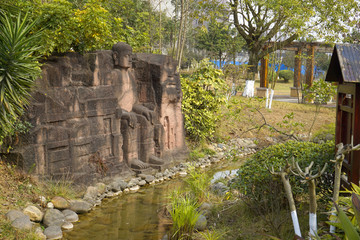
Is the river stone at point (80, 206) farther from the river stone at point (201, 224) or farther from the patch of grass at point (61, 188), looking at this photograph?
the river stone at point (201, 224)

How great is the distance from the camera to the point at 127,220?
27.6 ft

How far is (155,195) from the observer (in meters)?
10.1

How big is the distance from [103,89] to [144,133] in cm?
209

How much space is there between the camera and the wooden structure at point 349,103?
5.62 metres

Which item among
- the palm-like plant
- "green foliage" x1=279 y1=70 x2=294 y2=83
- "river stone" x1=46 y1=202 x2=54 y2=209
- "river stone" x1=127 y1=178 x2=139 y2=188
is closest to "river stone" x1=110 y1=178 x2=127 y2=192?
"river stone" x1=127 y1=178 x2=139 y2=188

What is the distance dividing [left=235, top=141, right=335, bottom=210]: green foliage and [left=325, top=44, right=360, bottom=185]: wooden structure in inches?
20.7

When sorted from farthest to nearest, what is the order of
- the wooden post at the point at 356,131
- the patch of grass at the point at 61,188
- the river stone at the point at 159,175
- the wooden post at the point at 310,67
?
1. the wooden post at the point at 310,67
2. the river stone at the point at 159,175
3. the patch of grass at the point at 61,188
4. the wooden post at the point at 356,131

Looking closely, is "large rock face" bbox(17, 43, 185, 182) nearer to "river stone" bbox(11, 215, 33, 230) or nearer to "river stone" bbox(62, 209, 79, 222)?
"river stone" bbox(62, 209, 79, 222)

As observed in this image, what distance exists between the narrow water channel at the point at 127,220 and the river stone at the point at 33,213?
66cm

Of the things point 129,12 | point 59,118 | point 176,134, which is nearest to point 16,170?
point 59,118

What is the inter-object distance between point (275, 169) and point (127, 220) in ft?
11.4

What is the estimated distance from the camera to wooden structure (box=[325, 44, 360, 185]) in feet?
18.4

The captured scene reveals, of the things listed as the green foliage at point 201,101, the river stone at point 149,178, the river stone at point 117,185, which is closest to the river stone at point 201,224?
the river stone at point 117,185

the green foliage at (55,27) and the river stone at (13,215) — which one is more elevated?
the green foliage at (55,27)
